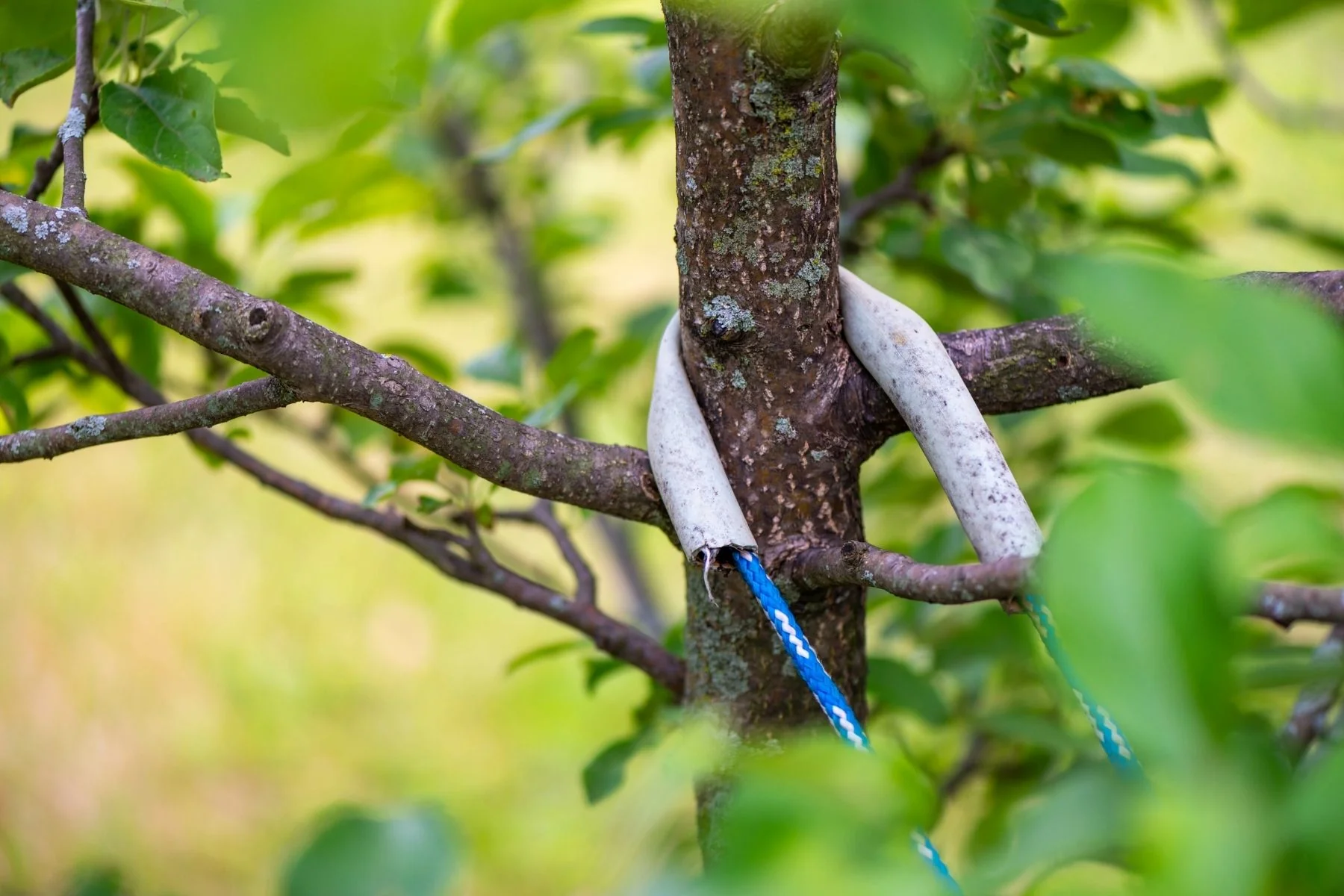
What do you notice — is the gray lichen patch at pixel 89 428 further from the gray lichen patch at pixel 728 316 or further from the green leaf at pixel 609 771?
the green leaf at pixel 609 771

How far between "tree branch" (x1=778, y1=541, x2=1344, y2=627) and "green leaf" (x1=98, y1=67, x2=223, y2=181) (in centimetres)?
32

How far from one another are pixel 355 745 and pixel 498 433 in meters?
1.59

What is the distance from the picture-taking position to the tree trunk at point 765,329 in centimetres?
44

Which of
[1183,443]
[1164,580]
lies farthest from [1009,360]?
[1183,443]

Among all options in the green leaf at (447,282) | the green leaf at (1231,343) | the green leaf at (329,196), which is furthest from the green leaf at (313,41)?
the green leaf at (447,282)

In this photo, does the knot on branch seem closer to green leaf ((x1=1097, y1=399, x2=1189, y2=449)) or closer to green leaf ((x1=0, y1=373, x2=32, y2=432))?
green leaf ((x1=0, y1=373, x2=32, y2=432))

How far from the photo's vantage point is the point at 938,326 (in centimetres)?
97

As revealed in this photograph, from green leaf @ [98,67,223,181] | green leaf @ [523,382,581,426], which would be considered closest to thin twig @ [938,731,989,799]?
green leaf @ [523,382,581,426]

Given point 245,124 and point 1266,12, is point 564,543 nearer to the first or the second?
point 245,124

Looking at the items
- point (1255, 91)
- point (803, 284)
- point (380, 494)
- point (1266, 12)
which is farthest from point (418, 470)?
point (1255, 91)

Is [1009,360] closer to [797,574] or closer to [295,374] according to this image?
[797,574]

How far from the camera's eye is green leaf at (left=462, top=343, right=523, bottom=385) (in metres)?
0.93

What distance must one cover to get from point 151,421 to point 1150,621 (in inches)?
15.0

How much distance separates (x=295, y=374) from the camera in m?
0.41
